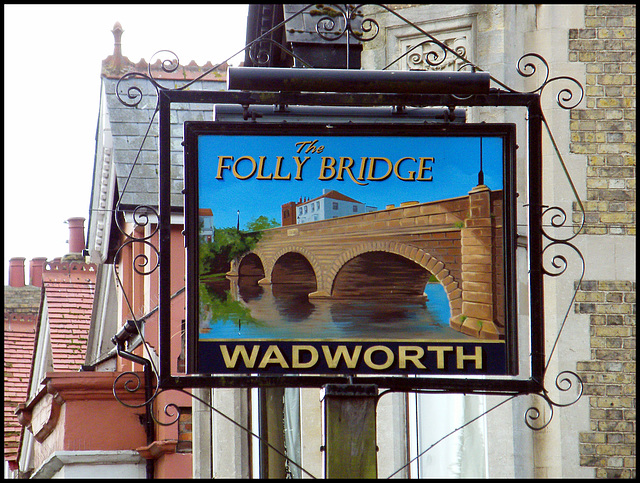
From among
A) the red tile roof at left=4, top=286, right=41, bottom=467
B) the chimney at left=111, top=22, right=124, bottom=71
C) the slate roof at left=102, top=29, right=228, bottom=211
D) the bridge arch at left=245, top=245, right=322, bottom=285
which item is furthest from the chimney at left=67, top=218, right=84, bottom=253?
the bridge arch at left=245, top=245, right=322, bottom=285

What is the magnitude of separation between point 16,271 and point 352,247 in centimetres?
2882

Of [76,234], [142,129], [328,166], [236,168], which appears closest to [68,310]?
[142,129]

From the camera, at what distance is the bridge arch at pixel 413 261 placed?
5.32m

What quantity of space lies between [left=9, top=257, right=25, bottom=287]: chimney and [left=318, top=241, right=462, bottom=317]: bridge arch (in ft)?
93.8

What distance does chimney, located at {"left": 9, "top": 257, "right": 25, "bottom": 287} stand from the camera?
105 feet

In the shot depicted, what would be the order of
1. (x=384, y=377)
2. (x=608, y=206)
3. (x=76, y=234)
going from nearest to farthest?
(x=384, y=377), (x=608, y=206), (x=76, y=234)

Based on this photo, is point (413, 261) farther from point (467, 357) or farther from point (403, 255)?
point (467, 357)

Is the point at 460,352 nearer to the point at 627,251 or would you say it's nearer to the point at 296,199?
the point at 296,199

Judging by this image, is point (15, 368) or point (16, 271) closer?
point (15, 368)

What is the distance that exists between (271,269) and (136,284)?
28.3 feet

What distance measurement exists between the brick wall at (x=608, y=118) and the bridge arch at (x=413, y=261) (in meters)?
2.67

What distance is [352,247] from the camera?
535 cm

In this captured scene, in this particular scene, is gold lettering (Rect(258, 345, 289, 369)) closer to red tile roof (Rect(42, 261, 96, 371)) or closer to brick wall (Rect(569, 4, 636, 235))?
brick wall (Rect(569, 4, 636, 235))

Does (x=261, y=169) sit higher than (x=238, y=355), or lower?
higher
